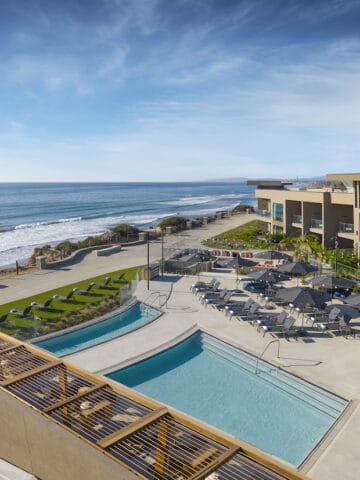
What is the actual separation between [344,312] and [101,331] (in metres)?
11.0

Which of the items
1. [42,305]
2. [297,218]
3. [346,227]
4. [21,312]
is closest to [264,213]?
[297,218]

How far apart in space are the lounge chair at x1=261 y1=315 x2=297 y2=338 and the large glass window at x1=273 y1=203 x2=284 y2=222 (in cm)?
2548

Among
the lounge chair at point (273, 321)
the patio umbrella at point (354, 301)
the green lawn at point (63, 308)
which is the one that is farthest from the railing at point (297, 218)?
the lounge chair at point (273, 321)

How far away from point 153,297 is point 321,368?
11.2 meters

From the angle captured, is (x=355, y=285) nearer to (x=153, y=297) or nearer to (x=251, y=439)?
(x=153, y=297)

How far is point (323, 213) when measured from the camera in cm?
3600

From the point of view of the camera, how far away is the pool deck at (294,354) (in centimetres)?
1012

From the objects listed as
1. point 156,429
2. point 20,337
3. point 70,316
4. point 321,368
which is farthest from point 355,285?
point 156,429

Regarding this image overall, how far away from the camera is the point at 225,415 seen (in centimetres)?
1259

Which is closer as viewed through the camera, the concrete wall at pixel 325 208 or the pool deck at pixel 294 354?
the pool deck at pixel 294 354

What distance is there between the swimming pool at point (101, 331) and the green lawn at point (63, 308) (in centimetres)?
73

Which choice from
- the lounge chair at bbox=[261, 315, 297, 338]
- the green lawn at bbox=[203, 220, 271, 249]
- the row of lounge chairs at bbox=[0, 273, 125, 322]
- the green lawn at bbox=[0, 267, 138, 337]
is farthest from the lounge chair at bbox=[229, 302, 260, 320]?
the green lawn at bbox=[203, 220, 271, 249]

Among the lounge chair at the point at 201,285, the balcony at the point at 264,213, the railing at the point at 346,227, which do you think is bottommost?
the lounge chair at the point at 201,285

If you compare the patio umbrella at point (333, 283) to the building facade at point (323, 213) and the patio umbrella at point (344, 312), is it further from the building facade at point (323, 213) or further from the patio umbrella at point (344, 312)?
the building facade at point (323, 213)
